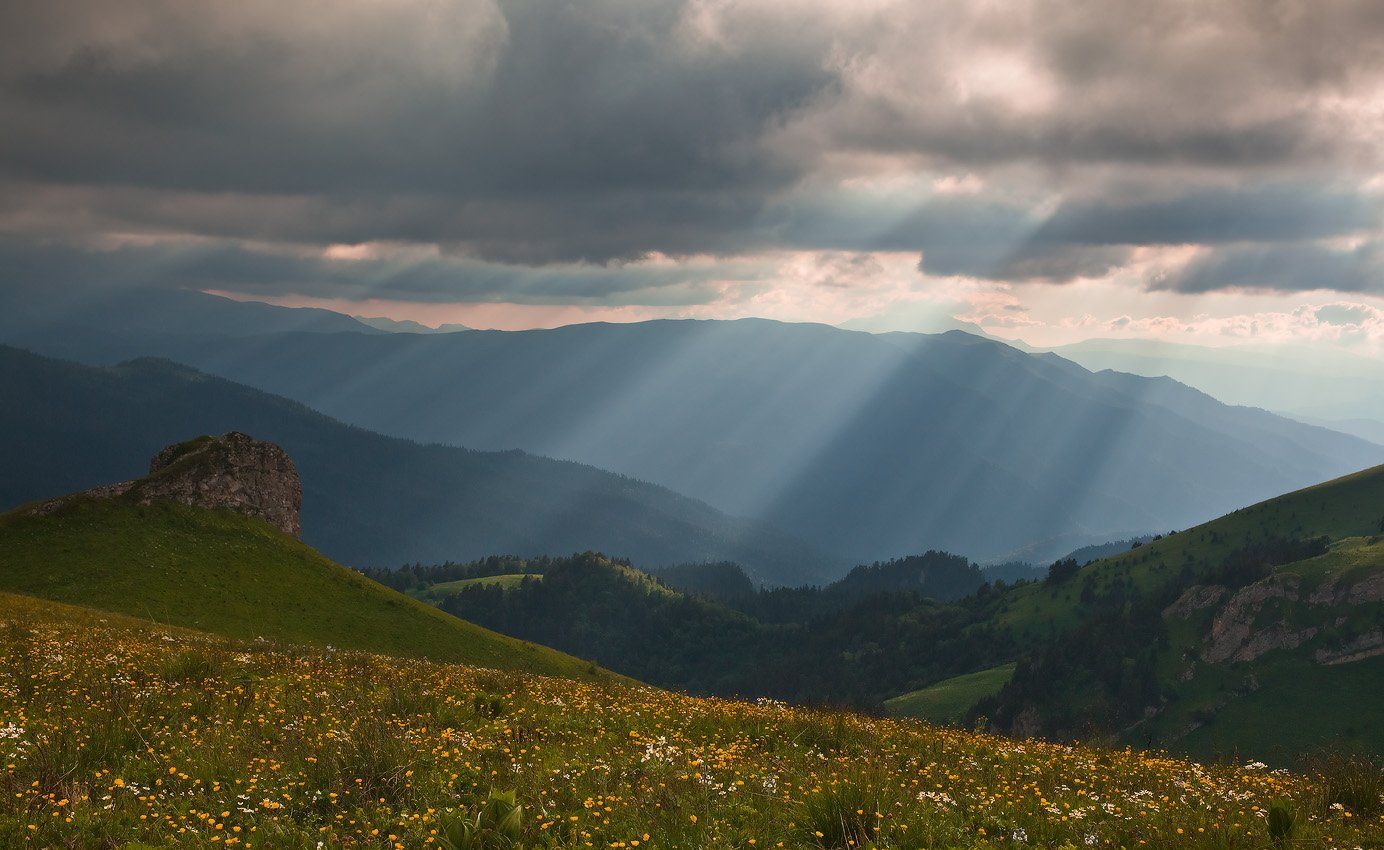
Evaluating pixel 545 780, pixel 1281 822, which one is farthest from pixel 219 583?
pixel 1281 822

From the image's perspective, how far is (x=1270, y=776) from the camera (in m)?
14.4

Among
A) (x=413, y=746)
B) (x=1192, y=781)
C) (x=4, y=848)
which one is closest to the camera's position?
(x=4, y=848)

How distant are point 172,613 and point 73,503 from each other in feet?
74.1

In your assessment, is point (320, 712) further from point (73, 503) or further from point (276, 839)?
point (73, 503)

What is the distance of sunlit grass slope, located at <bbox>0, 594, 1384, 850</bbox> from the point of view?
32.8ft

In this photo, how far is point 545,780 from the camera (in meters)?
11.8

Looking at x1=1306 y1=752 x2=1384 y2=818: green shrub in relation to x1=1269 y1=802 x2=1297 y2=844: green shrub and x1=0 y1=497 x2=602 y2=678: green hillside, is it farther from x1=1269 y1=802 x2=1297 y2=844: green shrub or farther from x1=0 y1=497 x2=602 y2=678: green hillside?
x1=0 y1=497 x2=602 y2=678: green hillside

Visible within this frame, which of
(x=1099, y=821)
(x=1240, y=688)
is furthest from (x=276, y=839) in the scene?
(x=1240, y=688)

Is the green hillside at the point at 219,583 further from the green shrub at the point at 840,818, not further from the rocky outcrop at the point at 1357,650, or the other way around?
the rocky outcrop at the point at 1357,650

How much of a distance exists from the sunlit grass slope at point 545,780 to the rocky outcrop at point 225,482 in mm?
65251

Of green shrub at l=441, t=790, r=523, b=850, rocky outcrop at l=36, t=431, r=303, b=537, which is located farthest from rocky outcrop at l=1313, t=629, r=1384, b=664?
green shrub at l=441, t=790, r=523, b=850

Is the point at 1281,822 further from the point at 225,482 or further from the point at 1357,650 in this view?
the point at 1357,650

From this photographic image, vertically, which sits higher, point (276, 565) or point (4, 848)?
point (4, 848)

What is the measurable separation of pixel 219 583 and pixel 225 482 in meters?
18.5
